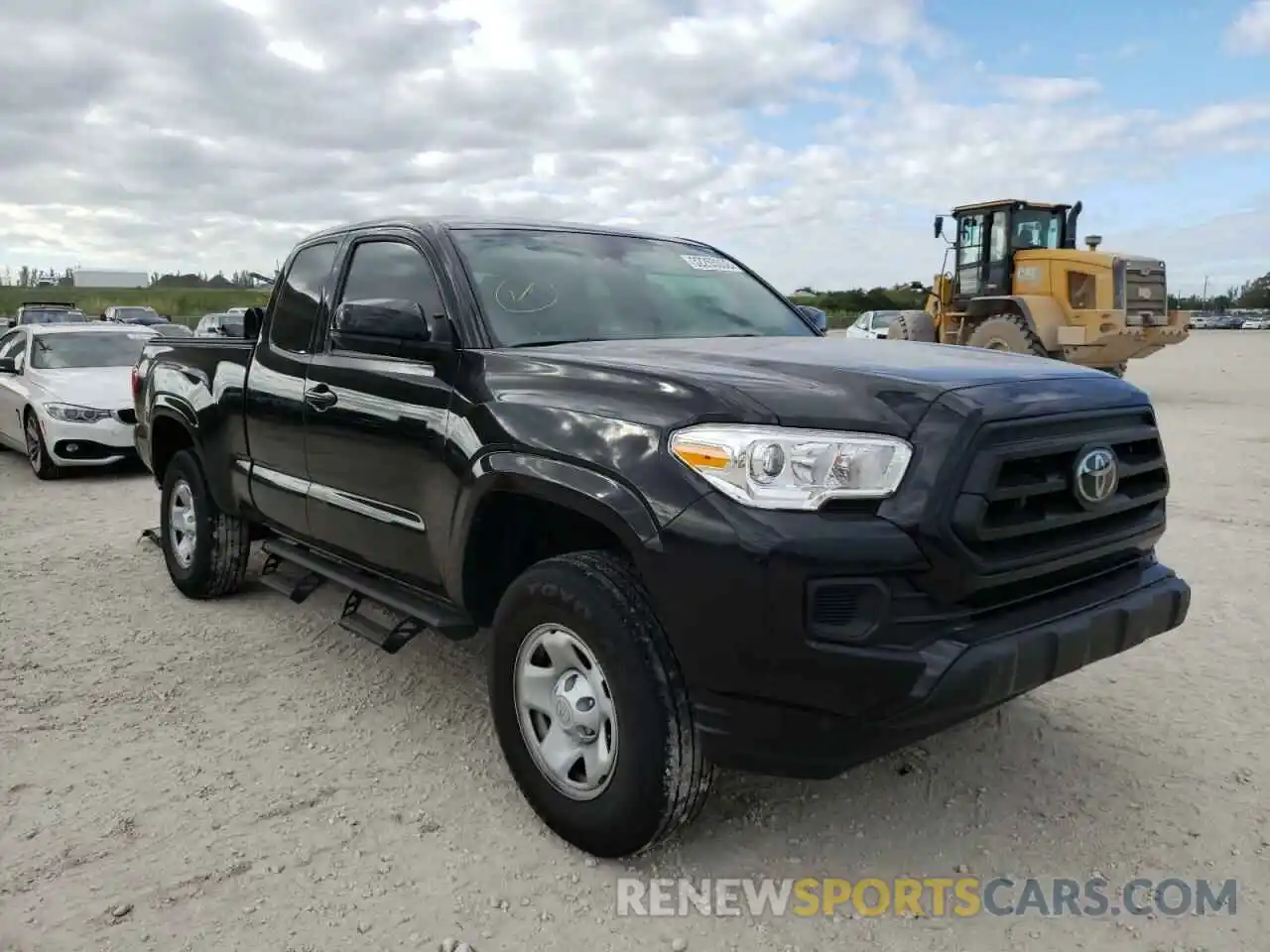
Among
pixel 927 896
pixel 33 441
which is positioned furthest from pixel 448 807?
pixel 33 441

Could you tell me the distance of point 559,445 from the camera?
296 centimetres

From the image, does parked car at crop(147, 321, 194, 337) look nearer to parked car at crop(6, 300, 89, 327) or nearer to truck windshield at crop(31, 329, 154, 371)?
truck windshield at crop(31, 329, 154, 371)

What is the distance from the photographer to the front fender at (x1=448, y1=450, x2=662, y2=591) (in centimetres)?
266

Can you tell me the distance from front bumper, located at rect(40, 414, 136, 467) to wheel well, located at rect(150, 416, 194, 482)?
13.5 feet

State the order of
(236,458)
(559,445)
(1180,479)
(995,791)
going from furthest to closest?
(1180,479)
(236,458)
(995,791)
(559,445)

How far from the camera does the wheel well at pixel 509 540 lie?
322 cm

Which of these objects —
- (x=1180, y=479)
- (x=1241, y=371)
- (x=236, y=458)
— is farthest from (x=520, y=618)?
(x=1241, y=371)

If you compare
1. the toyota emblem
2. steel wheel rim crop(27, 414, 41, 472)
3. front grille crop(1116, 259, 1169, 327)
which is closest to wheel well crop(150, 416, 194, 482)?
steel wheel rim crop(27, 414, 41, 472)

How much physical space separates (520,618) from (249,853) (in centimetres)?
107

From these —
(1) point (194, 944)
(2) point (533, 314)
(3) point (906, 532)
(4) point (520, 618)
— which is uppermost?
(2) point (533, 314)

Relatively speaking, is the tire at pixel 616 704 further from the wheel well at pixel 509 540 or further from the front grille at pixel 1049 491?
the front grille at pixel 1049 491

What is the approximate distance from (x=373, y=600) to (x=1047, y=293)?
1407 cm

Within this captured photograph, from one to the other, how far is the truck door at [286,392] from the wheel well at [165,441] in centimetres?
123

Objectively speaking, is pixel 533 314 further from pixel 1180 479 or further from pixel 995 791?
pixel 1180 479
